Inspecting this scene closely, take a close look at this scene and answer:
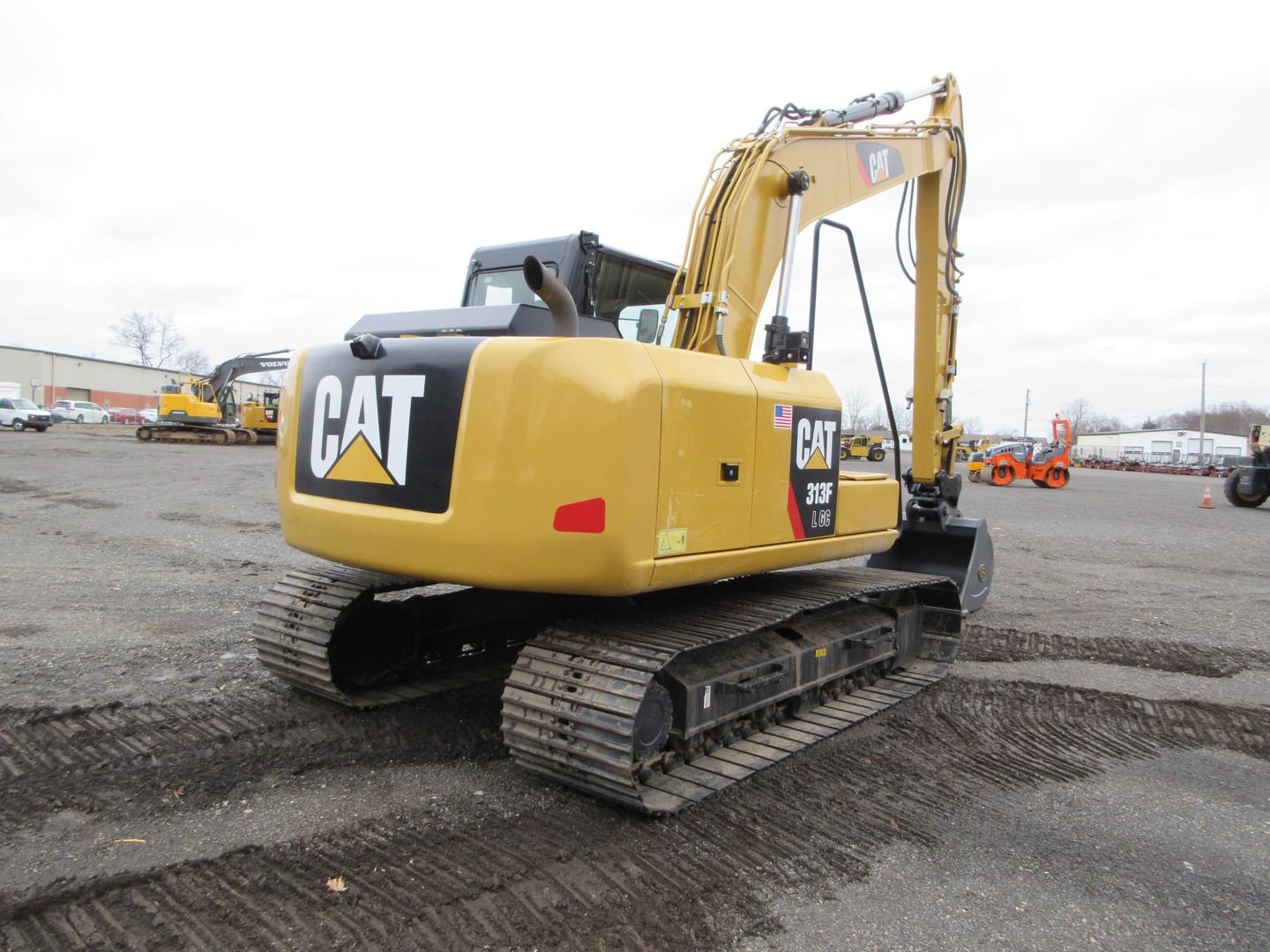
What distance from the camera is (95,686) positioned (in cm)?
461

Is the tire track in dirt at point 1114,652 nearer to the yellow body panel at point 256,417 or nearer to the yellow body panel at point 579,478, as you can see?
the yellow body panel at point 579,478

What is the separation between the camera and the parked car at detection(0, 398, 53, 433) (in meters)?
35.1

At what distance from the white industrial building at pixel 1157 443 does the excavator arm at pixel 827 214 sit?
79456 millimetres

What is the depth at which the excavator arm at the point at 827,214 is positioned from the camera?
13.8 feet

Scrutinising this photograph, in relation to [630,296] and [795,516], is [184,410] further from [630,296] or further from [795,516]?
[795,516]

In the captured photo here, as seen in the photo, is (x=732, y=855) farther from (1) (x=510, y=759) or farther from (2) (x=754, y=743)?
(1) (x=510, y=759)

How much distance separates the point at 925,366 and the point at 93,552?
8165mm

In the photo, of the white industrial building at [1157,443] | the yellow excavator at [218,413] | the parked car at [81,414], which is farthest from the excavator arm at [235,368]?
the white industrial building at [1157,443]

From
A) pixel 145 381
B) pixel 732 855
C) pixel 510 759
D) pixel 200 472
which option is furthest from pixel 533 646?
pixel 145 381

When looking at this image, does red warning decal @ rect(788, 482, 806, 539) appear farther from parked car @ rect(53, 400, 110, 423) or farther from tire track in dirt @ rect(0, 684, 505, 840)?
parked car @ rect(53, 400, 110, 423)

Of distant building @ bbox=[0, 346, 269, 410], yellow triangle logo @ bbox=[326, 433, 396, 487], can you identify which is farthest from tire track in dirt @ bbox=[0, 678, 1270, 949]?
distant building @ bbox=[0, 346, 269, 410]

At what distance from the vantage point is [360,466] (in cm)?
361

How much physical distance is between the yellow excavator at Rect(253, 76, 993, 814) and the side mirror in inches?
0.6

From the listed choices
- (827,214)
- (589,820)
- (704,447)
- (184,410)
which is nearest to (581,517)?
(704,447)
